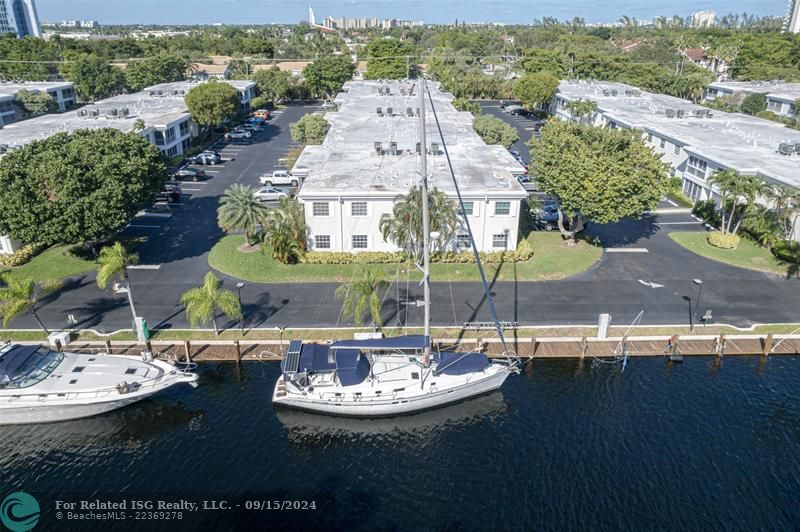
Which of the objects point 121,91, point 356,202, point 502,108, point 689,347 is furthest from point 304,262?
point 121,91

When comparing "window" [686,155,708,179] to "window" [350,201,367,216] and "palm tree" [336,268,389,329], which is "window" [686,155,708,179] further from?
"palm tree" [336,268,389,329]

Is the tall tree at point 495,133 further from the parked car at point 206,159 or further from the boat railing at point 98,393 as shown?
the boat railing at point 98,393

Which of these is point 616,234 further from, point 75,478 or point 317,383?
point 75,478

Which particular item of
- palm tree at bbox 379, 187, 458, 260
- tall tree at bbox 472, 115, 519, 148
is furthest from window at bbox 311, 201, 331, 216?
tall tree at bbox 472, 115, 519, 148

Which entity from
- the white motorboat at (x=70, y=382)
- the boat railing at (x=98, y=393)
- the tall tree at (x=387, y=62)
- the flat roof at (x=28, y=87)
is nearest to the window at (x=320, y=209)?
the white motorboat at (x=70, y=382)

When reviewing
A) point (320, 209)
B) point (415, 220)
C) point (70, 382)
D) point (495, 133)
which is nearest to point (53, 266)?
point (70, 382)

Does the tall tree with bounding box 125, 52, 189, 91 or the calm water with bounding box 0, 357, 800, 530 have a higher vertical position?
the tall tree with bounding box 125, 52, 189, 91
